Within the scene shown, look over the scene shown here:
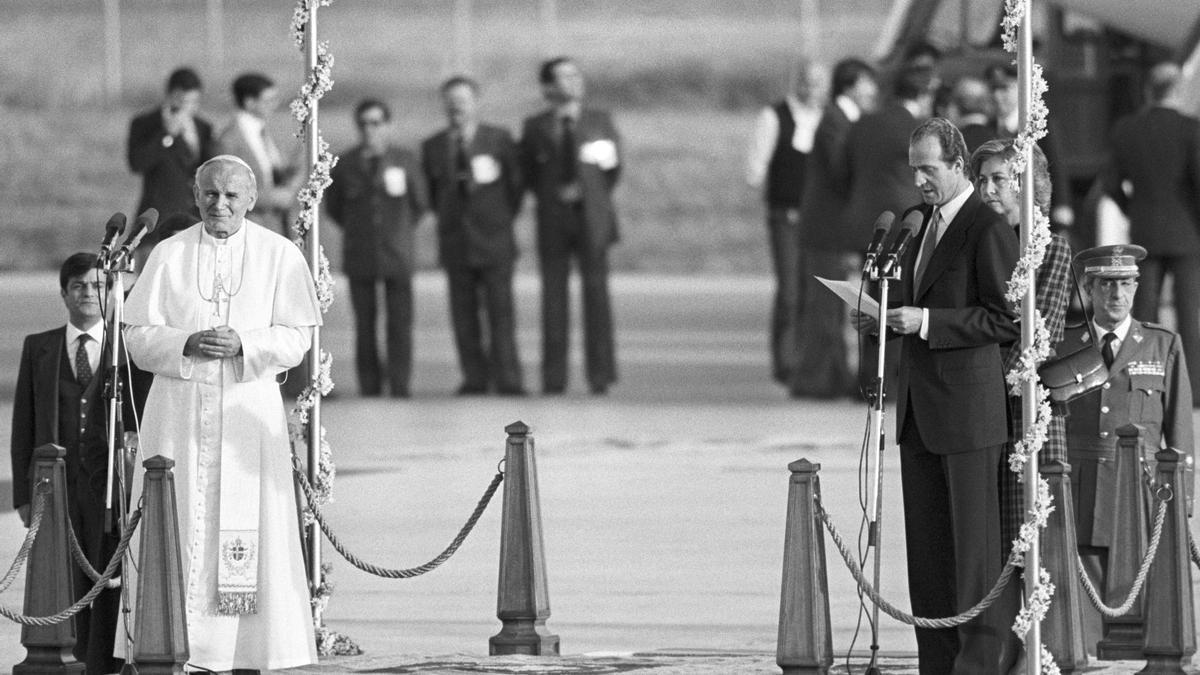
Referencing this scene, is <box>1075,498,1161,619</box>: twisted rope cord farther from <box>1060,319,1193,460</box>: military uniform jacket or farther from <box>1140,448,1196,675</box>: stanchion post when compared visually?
<box>1060,319,1193,460</box>: military uniform jacket

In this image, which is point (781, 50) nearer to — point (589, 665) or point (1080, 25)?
point (1080, 25)

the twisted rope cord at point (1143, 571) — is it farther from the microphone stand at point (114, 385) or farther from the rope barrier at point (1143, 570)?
the microphone stand at point (114, 385)

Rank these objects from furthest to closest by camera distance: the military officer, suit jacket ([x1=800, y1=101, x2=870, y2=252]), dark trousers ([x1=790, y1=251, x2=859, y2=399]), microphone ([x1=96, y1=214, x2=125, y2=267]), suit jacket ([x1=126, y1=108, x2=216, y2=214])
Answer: suit jacket ([x1=126, y1=108, x2=216, y2=214]) < dark trousers ([x1=790, y1=251, x2=859, y2=399]) < suit jacket ([x1=800, y1=101, x2=870, y2=252]) < the military officer < microphone ([x1=96, y1=214, x2=125, y2=267])

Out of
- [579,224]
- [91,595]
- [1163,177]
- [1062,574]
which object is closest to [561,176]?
[579,224]

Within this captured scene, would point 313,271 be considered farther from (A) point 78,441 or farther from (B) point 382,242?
(B) point 382,242

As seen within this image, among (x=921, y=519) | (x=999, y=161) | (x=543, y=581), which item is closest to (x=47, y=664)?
(x=543, y=581)

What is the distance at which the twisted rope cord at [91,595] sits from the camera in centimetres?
891

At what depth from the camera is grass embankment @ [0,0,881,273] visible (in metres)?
35.5

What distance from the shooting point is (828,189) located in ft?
57.8

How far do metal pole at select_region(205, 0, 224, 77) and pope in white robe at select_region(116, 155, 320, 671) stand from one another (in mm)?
27600

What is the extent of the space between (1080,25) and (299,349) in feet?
58.1

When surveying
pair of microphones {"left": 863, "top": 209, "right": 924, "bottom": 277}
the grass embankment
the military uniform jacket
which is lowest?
Answer: the military uniform jacket

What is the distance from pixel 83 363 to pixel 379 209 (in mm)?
9081

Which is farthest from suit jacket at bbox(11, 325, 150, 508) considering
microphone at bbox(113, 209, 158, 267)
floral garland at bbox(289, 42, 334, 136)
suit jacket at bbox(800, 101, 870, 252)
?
suit jacket at bbox(800, 101, 870, 252)
